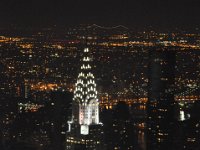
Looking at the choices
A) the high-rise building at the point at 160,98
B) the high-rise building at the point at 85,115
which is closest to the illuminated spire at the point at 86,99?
the high-rise building at the point at 85,115

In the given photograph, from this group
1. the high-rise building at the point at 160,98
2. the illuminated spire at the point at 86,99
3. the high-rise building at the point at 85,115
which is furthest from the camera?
the illuminated spire at the point at 86,99

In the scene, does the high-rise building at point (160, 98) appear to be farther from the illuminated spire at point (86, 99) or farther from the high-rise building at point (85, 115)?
the illuminated spire at point (86, 99)

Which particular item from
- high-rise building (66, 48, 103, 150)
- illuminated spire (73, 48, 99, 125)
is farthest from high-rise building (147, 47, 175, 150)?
illuminated spire (73, 48, 99, 125)

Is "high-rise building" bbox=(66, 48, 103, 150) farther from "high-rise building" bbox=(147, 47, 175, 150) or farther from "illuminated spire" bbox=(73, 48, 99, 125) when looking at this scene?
"high-rise building" bbox=(147, 47, 175, 150)

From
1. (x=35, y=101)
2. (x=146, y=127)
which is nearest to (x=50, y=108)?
(x=35, y=101)

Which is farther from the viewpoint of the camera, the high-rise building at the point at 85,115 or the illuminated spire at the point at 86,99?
the illuminated spire at the point at 86,99

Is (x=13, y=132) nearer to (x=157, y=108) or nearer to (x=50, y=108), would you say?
(x=50, y=108)
